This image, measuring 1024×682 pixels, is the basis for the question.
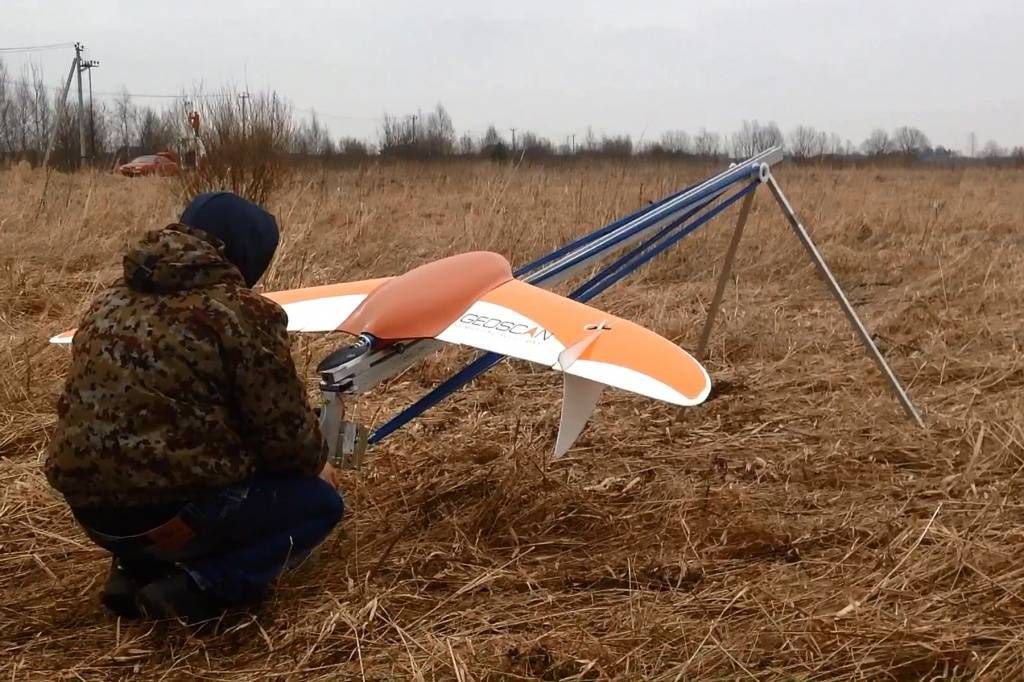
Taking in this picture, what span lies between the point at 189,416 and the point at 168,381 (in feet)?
0.34

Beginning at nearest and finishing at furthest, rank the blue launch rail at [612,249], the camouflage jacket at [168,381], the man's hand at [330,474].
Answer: the camouflage jacket at [168,381] < the man's hand at [330,474] < the blue launch rail at [612,249]

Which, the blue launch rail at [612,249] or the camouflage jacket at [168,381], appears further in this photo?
the blue launch rail at [612,249]

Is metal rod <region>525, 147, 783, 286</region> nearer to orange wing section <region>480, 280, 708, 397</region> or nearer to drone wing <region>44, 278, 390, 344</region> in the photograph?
orange wing section <region>480, 280, 708, 397</region>

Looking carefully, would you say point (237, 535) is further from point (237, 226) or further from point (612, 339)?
point (612, 339)

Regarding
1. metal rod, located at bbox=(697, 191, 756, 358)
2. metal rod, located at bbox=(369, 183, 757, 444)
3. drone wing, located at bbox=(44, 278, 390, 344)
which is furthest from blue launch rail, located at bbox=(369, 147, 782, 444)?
drone wing, located at bbox=(44, 278, 390, 344)

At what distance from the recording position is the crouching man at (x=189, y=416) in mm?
2178

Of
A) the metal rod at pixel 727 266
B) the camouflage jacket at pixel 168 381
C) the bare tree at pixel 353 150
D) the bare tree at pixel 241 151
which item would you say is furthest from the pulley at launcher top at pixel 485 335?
the bare tree at pixel 353 150

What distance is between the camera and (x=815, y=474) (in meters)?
3.55

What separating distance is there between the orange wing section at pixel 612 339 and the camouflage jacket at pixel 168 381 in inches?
31.8

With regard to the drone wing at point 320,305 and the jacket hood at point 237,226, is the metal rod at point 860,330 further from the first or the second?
the jacket hood at point 237,226

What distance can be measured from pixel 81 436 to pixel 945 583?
7.89 ft

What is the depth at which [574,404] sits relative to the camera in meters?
2.46

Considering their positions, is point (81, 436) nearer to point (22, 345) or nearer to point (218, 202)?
point (218, 202)

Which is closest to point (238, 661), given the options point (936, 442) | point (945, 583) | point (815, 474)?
point (945, 583)
